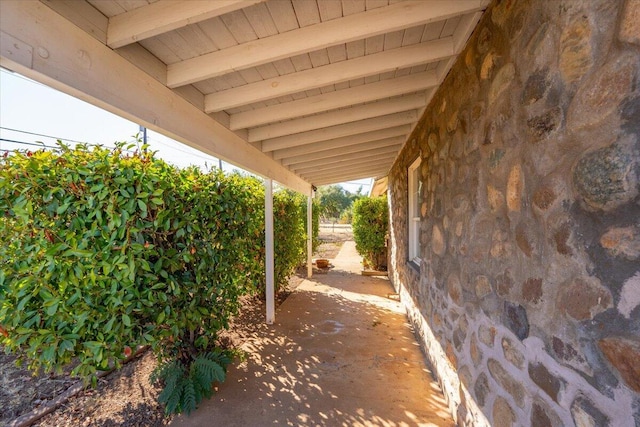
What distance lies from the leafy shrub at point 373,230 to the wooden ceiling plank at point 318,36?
252 inches

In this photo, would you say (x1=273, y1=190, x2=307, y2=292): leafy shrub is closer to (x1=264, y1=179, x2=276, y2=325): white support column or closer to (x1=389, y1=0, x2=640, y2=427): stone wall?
(x1=264, y1=179, x2=276, y2=325): white support column

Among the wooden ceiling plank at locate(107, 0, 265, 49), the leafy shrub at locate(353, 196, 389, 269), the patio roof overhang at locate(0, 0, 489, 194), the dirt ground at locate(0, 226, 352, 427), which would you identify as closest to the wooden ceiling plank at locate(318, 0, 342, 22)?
the patio roof overhang at locate(0, 0, 489, 194)

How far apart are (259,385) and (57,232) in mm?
2003

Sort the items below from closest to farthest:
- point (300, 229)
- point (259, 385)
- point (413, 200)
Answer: point (259, 385) < point (413, 200) < point (300, 229)

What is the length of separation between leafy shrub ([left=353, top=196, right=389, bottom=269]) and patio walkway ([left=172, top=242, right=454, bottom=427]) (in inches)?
134

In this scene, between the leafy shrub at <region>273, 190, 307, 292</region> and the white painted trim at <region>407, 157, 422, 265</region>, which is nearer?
the white painted trim at <region>407, 157, 422, 265</region>

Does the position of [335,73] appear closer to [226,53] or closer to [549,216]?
[226,53]

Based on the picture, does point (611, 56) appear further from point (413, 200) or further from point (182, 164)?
point (413, 200)

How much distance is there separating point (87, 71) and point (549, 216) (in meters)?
2.14

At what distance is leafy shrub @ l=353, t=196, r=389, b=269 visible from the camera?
766 cm

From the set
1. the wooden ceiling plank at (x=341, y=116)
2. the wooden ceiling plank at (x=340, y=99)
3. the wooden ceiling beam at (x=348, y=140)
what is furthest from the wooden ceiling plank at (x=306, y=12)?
the wooden ceiling beam at (x=348, y=140)

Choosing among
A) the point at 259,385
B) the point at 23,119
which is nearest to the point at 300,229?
the point at 259,385

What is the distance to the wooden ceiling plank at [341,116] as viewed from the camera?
9.36ft

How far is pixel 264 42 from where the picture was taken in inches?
65.9
